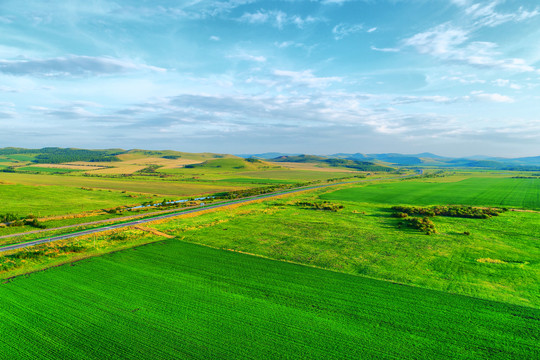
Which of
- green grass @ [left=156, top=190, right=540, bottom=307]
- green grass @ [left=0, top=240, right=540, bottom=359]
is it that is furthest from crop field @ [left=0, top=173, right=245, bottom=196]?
green grass @ [left=0, top=240, right=540, bottom=359]

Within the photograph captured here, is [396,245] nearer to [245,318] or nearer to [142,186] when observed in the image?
[245,318]

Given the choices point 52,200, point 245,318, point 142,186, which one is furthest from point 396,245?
point 142,186

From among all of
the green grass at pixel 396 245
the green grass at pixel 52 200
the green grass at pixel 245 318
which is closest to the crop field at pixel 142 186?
the green grass at pixel 52 200

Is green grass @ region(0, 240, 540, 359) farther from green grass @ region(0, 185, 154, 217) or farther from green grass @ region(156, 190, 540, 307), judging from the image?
green grass @ region(0, 185, 154, 217)

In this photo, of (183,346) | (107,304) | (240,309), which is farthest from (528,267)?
(107,304)

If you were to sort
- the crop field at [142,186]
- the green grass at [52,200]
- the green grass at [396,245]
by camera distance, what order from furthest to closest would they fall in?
the crop field at [142,186] → the green grass at [52,200] → the green grass at [396,245]

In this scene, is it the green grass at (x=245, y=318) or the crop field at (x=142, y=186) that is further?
the crop field at (x=142, y=186)

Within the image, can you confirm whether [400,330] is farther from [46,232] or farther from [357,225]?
[46,232]

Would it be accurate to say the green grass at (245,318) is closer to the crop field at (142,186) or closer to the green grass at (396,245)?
the green grass at (396,245)
